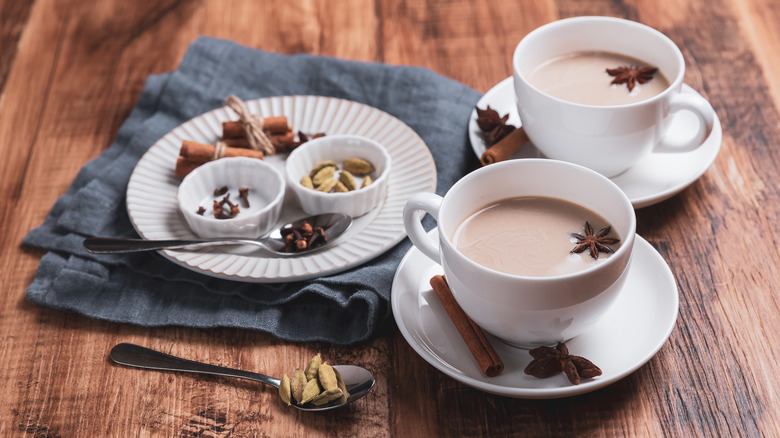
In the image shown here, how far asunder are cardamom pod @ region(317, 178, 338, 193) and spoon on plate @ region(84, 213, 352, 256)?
9 cm

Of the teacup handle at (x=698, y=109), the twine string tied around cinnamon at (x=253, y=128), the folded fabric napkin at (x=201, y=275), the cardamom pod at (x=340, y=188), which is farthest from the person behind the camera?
the twine string tied around cinnamon at (x=253, y=128)

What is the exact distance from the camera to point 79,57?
2117mm

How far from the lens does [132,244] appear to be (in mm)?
1455

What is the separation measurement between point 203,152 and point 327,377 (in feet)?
2.32

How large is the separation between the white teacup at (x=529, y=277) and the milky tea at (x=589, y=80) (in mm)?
368

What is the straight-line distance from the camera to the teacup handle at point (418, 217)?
1.22m

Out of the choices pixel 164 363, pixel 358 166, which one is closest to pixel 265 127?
pixel 358 166

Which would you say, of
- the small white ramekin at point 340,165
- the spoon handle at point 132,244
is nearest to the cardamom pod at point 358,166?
the small white ramekin at point 340,165

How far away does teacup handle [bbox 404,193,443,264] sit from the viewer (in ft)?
3.99

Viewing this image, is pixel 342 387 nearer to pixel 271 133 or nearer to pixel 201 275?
pixel 201 275

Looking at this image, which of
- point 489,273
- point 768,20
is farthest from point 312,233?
point 768,20

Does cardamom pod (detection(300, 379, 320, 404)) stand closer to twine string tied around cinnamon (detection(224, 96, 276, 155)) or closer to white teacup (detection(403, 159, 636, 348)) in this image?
white teacup (detection(403, 159, 636, 348))

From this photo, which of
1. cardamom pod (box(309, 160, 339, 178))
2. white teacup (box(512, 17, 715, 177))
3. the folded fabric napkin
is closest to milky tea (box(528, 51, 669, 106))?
white teacup (box(512, 17, 715, 177))

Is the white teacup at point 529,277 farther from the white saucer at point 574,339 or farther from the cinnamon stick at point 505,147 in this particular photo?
the cinnamon stick at point 505,147
